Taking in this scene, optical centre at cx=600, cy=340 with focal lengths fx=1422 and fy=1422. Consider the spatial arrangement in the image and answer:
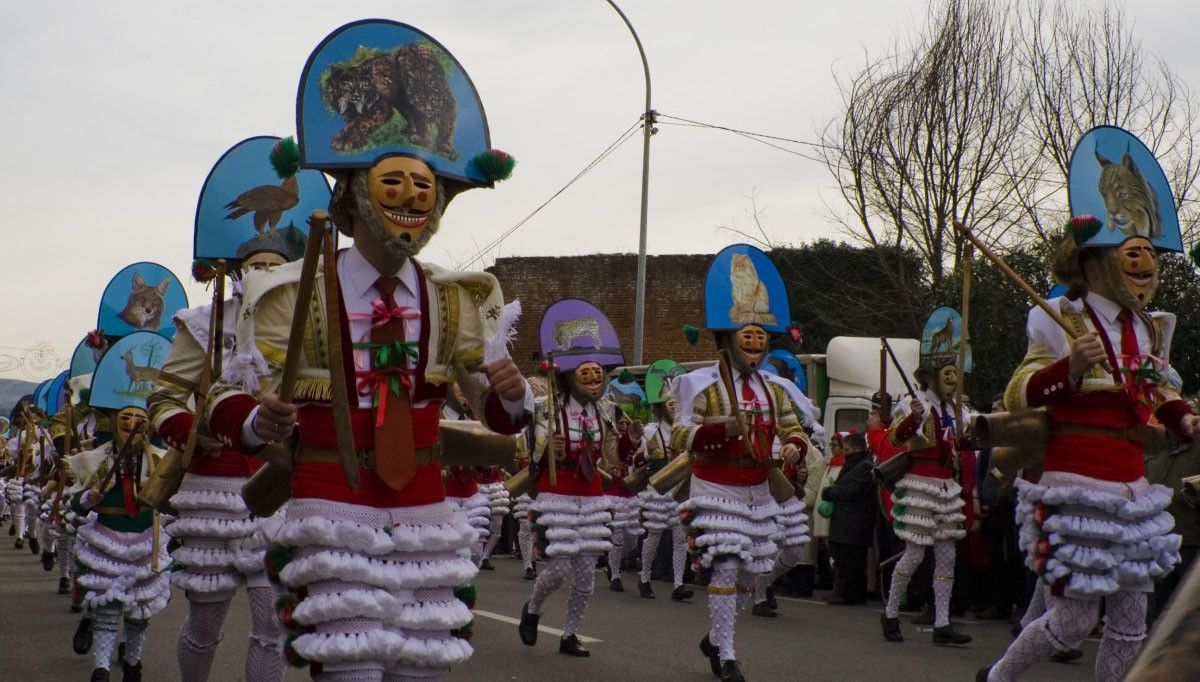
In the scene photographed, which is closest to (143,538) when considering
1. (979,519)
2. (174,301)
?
(174,301)

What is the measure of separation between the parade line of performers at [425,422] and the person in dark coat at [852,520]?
1798 mm

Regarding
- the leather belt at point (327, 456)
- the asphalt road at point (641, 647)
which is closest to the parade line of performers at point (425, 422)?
the leather belt at point (327, 456)

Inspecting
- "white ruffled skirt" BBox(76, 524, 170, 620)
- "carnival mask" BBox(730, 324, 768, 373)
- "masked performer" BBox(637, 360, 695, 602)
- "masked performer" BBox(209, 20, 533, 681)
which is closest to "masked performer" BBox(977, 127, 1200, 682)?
A: "carnival mask" BBox(730, 324, 768, 373)

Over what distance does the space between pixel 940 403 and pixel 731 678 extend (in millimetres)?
4003

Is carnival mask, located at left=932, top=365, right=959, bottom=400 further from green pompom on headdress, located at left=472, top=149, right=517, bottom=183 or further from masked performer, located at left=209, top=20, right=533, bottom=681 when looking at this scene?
green pompom on headdress, located at left=472, top=149, right=517, bottom=183

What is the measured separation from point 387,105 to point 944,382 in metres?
7.70

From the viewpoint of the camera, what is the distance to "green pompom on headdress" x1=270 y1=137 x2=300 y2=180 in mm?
4812

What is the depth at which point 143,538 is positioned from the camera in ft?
28.6

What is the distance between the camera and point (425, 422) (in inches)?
184

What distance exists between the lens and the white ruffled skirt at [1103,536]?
6.44 metres

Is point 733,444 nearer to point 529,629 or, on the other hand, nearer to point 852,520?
point 529,629

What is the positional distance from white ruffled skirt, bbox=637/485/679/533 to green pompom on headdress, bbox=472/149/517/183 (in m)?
11.5

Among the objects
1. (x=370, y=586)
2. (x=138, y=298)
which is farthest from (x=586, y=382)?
(x=370, y=586)

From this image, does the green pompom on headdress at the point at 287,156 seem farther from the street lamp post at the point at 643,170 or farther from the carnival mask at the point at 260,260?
the street lamp post at the point at 643,170
